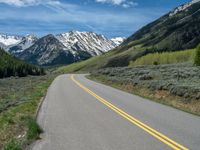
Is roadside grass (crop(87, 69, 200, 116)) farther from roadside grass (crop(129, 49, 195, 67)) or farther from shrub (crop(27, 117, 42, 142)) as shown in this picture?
roadside grass (crop(129, 49, 195, 67))

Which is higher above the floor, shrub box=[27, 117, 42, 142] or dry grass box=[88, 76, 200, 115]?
shrub box=[27, 117, 42, 142]

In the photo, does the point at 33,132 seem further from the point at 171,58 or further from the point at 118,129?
the point at 171,58

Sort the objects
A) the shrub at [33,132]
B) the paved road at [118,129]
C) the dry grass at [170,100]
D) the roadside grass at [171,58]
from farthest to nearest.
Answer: the roadside grass at [171,58] < the dry grass at [170,100] < the shrub at [33,132] < the paved road at [118,129]

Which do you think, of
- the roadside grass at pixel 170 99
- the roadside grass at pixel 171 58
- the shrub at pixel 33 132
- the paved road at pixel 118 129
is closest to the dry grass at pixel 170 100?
the roadside grass at pixel 170 99

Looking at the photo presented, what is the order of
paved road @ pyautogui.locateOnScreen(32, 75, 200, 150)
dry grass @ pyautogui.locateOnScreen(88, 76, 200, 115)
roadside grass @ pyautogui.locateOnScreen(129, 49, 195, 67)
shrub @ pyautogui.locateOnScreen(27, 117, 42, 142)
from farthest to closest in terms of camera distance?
roadside grass @ pyautogui.locateOnScreen(129, 49, 195, 67) → dry grass @ pyautogui.locateOnScreen(88, 76, 200, 115) → shrub @ pyautogui.locateOnScreen(27, 117, 42, 142) → paved road @ pyautogui.locateOnScreen(32, 75, 200, 150)

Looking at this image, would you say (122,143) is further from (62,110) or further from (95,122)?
(62,110)

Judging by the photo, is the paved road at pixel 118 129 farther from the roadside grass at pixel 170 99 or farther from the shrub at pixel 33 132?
the roadside grass at pixel 170 99

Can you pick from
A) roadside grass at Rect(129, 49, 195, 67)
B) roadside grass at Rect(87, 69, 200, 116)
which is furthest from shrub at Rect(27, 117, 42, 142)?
roadside grass at Rect(129, 49, 195, 67)

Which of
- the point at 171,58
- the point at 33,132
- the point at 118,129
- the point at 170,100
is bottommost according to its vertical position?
the point at 171,58

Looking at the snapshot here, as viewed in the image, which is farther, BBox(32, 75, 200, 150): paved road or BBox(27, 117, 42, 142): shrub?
BBox(27, 117, 42, 142): shrub

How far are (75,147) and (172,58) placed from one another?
454 feet

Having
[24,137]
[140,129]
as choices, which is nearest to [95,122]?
[140,129]

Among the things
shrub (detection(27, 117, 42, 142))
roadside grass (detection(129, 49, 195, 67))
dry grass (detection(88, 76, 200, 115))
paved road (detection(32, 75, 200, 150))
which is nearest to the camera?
paved road (detection(32, 75, 200, 150))

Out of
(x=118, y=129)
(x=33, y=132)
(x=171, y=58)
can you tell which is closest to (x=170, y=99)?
(x=118, y=129)
